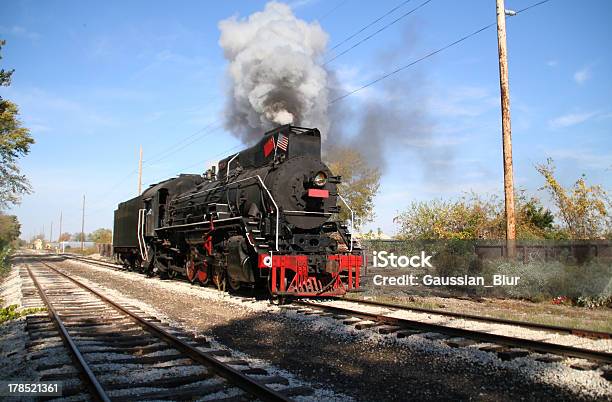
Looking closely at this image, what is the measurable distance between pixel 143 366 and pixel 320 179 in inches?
253

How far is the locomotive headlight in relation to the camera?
1066 centimetres

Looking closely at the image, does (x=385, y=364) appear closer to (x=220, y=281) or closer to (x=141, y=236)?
(x=220, y=281)

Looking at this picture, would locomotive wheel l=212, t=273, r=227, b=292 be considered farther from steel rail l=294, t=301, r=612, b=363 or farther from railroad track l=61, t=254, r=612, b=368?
steel rail l=294, t=301, r=612, b=363

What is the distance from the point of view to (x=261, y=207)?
1070 centimetres

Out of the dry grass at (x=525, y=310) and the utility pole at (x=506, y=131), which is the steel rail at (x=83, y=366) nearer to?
the dry grass at (x=525, y=310)

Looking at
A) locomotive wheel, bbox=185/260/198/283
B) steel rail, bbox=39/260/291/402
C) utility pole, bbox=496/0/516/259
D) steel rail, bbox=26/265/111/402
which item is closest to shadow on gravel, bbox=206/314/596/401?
steel rail, bbox=39/260/291/402

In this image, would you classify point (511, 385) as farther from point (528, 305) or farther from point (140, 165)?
point (140, 165)

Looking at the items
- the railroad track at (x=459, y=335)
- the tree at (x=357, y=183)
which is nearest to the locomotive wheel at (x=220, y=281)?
the railroad track at (x=459, y=335)

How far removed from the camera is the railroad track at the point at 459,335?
533 cm

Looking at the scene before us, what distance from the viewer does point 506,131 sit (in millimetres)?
12188

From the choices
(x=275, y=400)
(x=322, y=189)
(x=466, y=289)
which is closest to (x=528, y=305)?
(x=466, y=289)

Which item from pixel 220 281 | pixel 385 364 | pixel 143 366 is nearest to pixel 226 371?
pixel 143 366

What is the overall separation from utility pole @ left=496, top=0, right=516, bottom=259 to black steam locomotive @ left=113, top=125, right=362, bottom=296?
13.9 feet

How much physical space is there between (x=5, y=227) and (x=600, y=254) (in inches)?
1924
